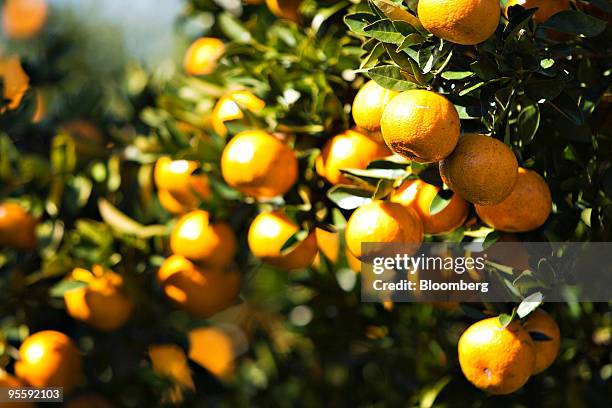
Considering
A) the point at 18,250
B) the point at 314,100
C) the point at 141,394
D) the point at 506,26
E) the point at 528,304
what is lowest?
the point at 141,394

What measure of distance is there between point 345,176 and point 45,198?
804 millimetres

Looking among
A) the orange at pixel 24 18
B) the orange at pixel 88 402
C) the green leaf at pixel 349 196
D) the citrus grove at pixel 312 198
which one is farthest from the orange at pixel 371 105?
the orange at pixel 24 18

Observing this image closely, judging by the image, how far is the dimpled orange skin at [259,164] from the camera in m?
1.19

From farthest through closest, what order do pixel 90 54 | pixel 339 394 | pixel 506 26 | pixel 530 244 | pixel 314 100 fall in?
pixel 90 54, pixel 339 394, pixel 314 100, pixel 530 244, pixel 506 26

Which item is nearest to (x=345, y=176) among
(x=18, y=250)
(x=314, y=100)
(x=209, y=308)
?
(x=314, y=100)

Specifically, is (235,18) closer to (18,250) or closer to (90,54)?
(18,250)

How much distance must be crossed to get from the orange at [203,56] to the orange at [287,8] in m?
0.18

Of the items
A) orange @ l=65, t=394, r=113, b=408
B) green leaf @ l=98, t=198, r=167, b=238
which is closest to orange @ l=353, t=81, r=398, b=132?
green leaf @ l=98, t=198, r=167, b=238

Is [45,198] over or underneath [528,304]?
underneath

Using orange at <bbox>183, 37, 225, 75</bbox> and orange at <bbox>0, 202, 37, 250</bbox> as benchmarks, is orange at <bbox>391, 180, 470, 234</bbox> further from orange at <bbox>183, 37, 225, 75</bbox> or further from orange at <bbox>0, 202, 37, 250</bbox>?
orange at <bbox>0, 202, 37, 250</bbox>

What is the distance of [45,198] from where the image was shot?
1636 millimetres

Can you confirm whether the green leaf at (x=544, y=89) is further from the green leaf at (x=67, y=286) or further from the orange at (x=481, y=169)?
the green leaf at (x=67, y=286)

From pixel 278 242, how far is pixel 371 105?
0.30 meters

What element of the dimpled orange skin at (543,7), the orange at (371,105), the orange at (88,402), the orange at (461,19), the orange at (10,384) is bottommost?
the orange at (88,402)
